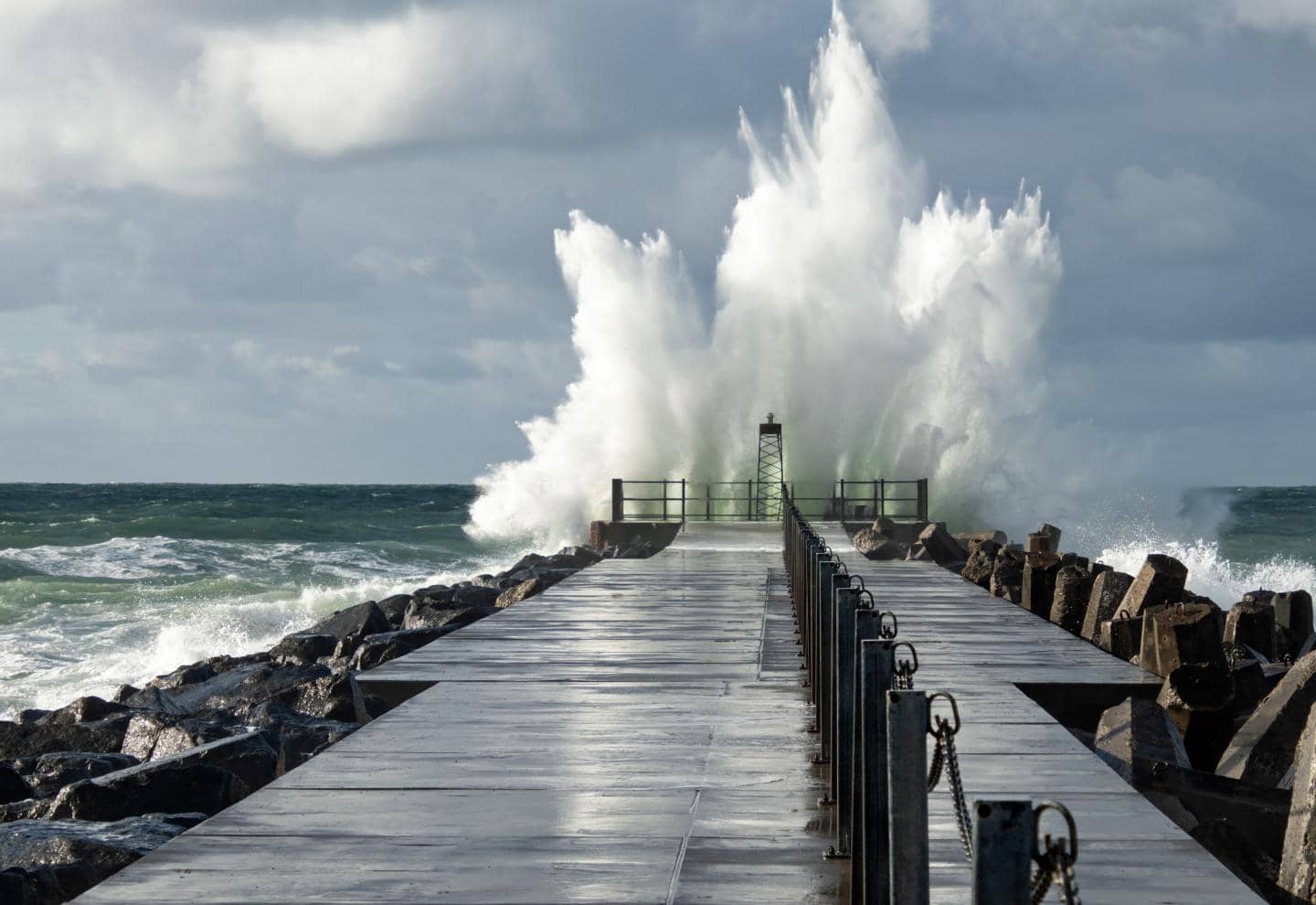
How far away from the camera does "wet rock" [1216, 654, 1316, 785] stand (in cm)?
712

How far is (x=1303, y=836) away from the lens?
15.8 ft

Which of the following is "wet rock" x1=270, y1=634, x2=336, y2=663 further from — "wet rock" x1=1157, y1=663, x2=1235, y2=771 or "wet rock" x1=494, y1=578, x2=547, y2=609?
"wet rock" x1=1157, y1=663, x2=1235, y2=771

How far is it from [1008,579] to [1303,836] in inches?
430

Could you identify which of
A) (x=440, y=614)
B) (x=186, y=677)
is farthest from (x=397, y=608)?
(x=186, y=677)

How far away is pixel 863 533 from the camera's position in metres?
20.6

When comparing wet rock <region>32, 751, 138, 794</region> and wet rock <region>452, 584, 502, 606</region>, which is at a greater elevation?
wet rock <region>452, 584, 502, 606</region>

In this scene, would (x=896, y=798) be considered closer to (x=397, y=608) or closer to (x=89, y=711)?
(x=89, y=711)

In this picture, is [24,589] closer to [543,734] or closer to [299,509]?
[543,734]

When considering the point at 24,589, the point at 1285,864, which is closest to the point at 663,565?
the point at 1285,864

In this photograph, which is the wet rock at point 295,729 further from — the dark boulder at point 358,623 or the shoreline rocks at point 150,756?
the dark boulder at point 358,623

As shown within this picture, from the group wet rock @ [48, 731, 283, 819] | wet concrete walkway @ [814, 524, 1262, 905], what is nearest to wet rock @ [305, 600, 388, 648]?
wet concrete walkway @ [814, 524, 1262, 905]

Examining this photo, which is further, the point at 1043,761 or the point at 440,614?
the point at 440,614

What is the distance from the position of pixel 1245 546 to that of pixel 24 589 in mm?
40894

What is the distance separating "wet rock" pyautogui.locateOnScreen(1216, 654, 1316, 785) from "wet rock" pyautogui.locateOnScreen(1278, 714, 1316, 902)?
2093 millimetres
